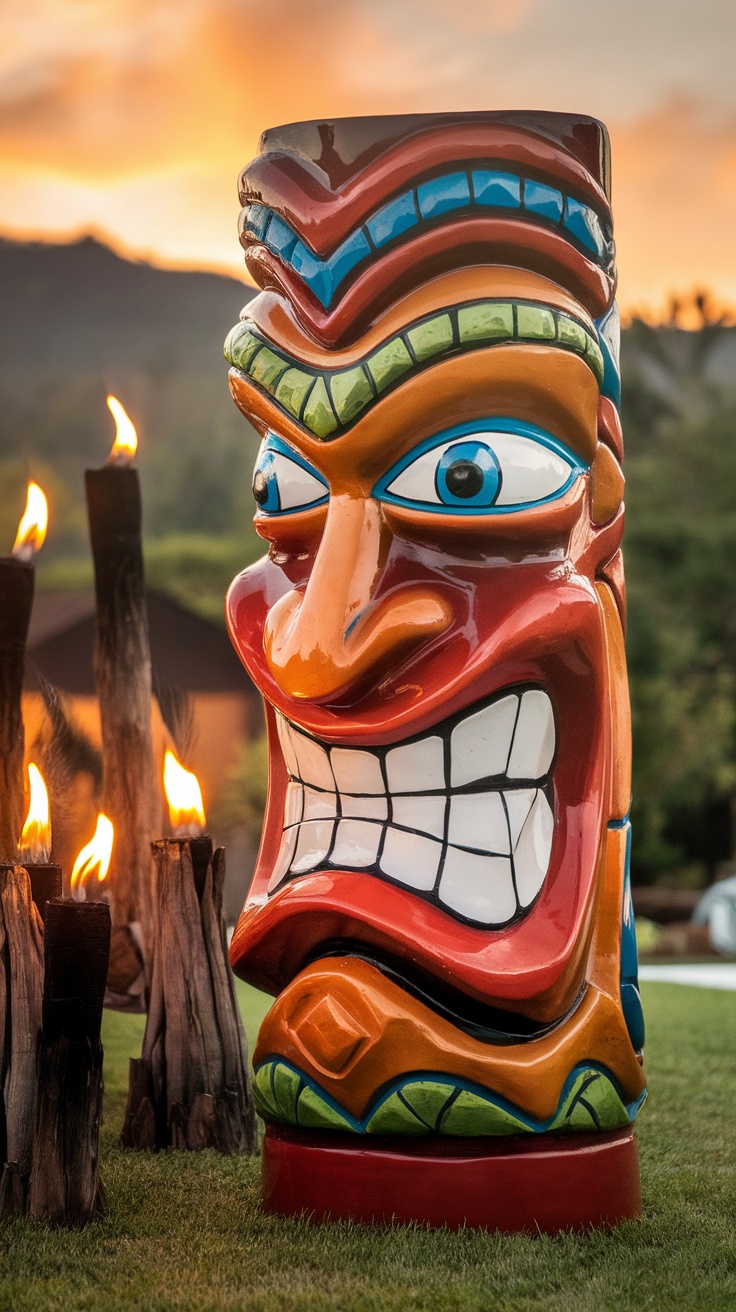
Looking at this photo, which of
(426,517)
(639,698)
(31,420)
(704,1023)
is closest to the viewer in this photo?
(426,517)

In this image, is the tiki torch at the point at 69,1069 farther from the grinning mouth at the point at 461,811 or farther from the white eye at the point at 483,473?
the white eye at the point at 483,473

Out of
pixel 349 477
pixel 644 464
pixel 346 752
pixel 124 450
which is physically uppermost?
pixel 644 464

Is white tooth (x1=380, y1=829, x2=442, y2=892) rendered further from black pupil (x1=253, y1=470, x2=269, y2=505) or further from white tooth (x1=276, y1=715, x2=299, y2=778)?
black pupil (x1=253, y1=470, x2=269, y2=505)

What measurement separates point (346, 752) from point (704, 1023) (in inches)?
163

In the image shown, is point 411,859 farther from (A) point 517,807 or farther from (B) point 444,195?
(B) point 444,195

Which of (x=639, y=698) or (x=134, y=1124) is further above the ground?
(x=639, y=698)

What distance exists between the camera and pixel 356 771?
3.32 m

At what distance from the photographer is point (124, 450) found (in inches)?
210

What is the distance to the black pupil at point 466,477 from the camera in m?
3.19

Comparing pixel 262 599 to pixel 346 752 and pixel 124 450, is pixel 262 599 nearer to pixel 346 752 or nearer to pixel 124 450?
pixel 346 752

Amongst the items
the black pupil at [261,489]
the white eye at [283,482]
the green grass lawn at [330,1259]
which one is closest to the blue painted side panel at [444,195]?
the white eye at [283,482]

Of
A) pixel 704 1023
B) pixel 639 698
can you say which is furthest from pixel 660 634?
pixel 704 1023

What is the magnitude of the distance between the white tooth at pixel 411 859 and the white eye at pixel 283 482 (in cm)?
89

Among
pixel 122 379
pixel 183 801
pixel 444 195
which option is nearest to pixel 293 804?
pixel 183 801
